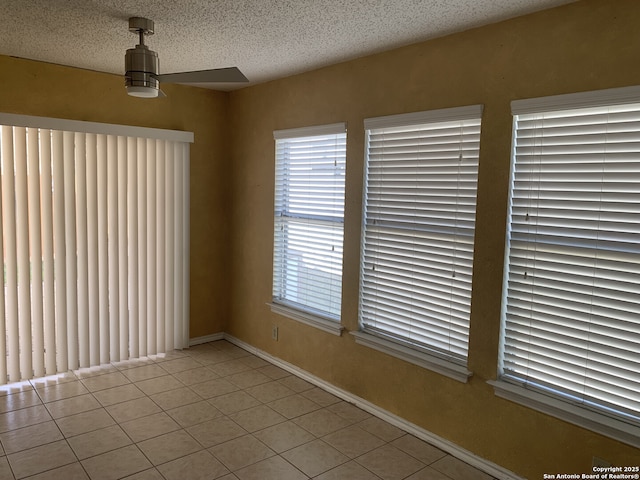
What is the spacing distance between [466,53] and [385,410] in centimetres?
234

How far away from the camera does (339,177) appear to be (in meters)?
3.50

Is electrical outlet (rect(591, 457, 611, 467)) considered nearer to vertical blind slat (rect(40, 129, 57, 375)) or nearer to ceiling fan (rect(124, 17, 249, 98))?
ceiling fan (rect(124, 17, 249, 98))

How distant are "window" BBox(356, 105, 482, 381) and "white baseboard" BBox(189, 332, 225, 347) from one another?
6.85 feet

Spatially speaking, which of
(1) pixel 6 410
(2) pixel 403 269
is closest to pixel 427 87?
(2) pixel 403 269

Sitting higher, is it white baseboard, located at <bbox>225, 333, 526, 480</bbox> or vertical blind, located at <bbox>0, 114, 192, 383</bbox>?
vertical blind, located at <bbox>0, 114, 192, 383</bbox>

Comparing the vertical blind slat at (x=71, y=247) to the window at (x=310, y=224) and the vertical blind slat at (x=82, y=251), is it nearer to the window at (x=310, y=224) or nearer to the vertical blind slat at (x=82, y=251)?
the vertical blind slat at (x=82, y=251)

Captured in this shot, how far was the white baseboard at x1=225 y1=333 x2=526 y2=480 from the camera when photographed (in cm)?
259

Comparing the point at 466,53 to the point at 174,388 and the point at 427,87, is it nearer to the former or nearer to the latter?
the point at 427,87

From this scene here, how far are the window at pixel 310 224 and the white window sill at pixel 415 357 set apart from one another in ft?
1.16

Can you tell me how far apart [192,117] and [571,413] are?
12.7 ft

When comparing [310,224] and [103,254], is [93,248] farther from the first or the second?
[310,224]

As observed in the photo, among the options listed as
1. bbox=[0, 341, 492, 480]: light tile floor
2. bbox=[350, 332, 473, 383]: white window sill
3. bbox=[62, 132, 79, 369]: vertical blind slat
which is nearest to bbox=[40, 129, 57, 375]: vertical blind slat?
bbox=[62, 132, 79, 369]: vertical blind slat

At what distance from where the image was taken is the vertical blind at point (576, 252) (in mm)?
2088


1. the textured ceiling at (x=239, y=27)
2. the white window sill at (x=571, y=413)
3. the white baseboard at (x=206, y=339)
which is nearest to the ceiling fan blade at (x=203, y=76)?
the textured ceiling at (x=239, y=27)
